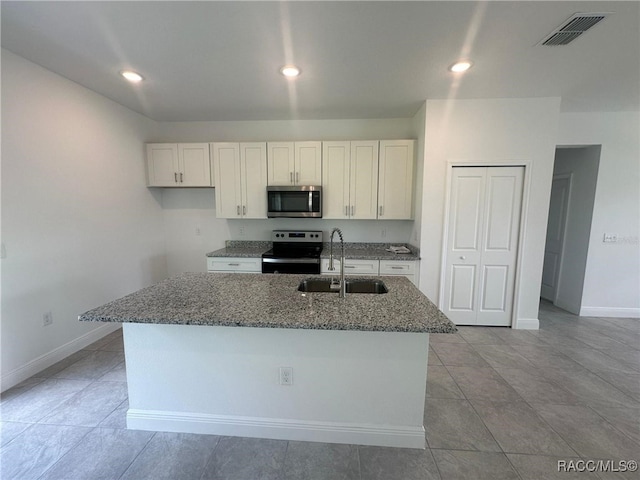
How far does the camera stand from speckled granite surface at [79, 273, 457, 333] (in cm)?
128

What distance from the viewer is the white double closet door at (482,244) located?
2998 millimetres

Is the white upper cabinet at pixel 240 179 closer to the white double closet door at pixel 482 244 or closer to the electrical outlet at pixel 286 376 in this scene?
the electrical outlet at pixel 286 376

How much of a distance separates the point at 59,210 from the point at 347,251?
10.2 ft

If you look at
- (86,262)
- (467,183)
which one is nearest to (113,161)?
(86,262)

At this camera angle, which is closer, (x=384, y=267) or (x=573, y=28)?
(x=573, y=28)

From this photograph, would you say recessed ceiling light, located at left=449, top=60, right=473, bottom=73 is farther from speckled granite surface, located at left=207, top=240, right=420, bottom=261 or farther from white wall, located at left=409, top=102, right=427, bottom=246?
speckled granite surface, located at left=207, top=240, right=420, bottom=261

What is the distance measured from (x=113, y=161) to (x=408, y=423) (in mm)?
3888

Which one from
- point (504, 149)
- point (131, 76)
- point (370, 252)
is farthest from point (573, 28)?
point (131, 76)

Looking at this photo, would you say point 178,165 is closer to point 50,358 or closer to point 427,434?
point 50,358

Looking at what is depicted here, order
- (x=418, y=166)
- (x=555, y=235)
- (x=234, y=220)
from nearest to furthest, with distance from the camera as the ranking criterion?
(x=418, y=166) → (x=234, y=220) → (x=555, y=235)

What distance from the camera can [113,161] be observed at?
3.01 metres

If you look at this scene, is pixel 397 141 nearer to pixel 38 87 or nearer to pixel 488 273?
pixel 488 273

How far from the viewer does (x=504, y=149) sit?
2930 millimetres

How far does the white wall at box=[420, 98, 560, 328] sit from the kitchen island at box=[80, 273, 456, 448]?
1.92 metres
